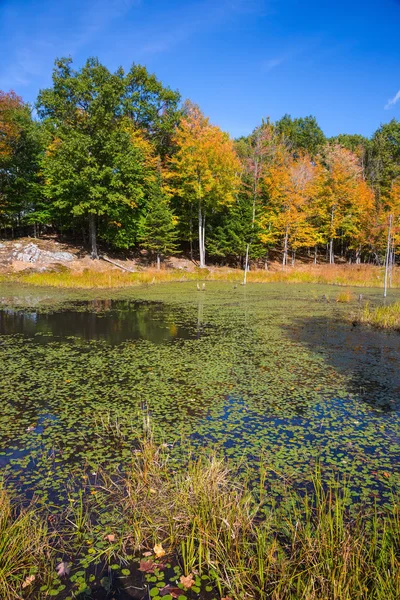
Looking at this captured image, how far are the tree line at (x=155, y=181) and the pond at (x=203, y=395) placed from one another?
14206 millimetres

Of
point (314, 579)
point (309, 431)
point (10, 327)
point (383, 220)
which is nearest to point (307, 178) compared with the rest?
point (383, 220)

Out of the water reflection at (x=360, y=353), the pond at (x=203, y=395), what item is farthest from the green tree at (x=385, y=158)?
the pond at (x=203, y=395)

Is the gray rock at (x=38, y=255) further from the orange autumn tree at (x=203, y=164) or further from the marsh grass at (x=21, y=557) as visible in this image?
the marsh grass at (x=21, y=557)

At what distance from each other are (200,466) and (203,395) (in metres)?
2.07

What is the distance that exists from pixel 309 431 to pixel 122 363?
3.29 metres

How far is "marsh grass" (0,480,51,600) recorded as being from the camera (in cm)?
196

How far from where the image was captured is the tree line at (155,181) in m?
22.2

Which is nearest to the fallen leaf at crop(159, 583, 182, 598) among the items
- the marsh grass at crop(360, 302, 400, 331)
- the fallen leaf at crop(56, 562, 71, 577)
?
the fallen leaf at crop(56, 562, 71, 577)

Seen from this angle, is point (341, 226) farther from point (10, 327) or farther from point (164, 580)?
point (164, 580)

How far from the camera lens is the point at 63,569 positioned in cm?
214

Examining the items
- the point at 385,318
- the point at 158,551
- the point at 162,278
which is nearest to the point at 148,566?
the point at 158,551

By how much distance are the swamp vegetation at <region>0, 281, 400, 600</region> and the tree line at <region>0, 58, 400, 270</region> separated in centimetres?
1622

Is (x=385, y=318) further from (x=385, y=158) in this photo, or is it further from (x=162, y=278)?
(x=385, y=158)

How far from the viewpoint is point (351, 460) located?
3.32 m
